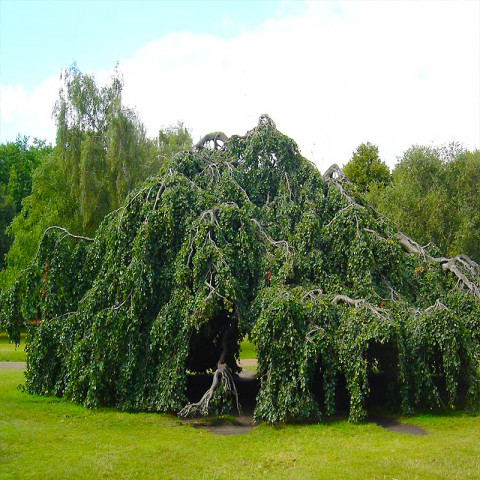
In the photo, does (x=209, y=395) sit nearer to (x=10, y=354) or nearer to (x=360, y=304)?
(x=360, y=304)

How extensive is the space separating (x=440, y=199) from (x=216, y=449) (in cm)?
1714

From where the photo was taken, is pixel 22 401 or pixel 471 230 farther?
pixel 471 230

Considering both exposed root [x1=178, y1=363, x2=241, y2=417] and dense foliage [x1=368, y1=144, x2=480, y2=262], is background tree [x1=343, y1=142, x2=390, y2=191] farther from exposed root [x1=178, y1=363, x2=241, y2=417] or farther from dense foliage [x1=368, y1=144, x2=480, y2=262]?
exposed root [x1=178, y1=363, x2=241, y2=417]

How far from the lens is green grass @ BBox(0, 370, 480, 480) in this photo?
6.82m

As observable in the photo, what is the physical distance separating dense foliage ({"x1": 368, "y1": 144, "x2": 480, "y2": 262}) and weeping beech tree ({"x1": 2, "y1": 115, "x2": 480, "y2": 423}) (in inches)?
409

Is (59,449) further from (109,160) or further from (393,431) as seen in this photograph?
(109,160)

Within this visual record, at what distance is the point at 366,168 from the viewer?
33.1 m

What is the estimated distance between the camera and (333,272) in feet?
35.9

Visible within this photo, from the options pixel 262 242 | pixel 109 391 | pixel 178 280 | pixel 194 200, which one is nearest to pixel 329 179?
pixel 262 242

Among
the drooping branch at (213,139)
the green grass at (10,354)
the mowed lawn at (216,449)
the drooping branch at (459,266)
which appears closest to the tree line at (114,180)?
the green grass at (10,354)

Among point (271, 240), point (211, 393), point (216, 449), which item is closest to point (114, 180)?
Answer: point (271, 240)

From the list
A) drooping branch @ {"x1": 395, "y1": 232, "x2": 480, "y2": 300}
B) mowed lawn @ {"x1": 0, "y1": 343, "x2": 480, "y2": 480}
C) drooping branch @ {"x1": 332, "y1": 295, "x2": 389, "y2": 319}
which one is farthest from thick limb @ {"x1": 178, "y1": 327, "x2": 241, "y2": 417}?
drooping branch @ {"x1": 395, "y1": 232, "x2": 480, "y2": 300}

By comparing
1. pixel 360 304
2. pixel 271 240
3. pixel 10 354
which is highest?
pixel 271 240

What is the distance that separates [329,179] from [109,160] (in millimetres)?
11720
